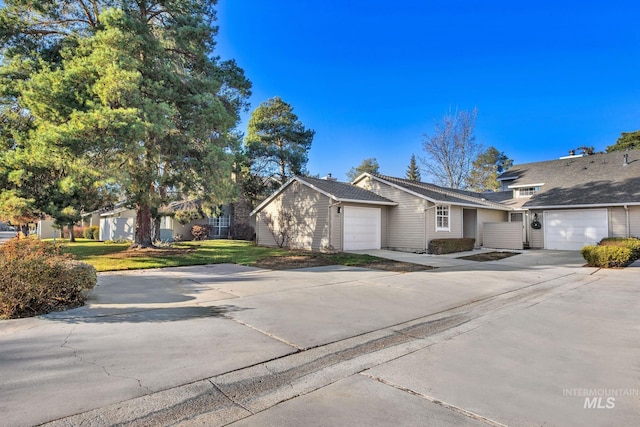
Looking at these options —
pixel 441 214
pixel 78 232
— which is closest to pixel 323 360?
pixel 441 214

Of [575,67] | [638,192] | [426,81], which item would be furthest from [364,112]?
[638,192]

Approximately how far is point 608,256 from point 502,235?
874cm

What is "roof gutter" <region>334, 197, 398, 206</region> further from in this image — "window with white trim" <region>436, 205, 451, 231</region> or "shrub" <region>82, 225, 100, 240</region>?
"shrub" <region>82, 225, 100, 240</region>

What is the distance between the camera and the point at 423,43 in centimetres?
1934

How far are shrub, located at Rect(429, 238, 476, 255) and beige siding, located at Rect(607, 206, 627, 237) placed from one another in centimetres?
763

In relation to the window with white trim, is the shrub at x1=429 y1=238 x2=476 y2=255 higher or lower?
lower

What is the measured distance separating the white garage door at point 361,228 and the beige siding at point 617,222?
487 inches

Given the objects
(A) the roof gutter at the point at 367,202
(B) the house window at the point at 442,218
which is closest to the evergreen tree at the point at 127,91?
(A) the roof gutter at the point at 367,202

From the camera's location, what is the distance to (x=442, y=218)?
1914cm

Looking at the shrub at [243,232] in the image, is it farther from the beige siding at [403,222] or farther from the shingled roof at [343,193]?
the beige siding at [403,222]

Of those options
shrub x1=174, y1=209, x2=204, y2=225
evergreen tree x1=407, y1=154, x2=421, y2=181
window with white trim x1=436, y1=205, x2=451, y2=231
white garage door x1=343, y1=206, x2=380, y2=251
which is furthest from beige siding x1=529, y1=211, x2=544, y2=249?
evergreen tree x1=407, y1=154, x2=421, y2=181

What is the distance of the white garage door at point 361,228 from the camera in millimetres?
18016

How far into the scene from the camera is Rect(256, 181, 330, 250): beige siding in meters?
18.0

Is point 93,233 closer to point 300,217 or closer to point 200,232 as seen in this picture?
point 200,232
